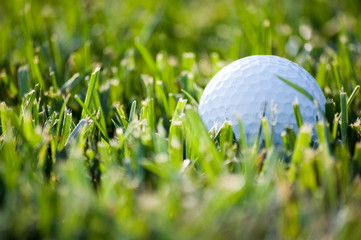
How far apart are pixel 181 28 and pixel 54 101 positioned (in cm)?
134

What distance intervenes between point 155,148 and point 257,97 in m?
0.43

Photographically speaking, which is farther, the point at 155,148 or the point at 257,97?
the point at 257,97

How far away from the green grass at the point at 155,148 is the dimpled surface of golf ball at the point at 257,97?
→ 0.08m

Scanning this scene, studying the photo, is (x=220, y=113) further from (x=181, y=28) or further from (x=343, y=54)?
(x=181, y=28)

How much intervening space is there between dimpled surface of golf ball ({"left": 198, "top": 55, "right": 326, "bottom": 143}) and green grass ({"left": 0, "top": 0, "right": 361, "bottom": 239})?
76 mm

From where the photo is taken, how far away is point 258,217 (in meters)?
1.13

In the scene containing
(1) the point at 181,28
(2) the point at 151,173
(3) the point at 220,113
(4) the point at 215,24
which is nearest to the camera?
(2) the point at 151,173

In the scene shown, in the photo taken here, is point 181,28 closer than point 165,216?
No

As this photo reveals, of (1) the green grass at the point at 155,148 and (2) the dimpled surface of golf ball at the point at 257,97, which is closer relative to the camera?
(1) the green grass at the point at 155,148

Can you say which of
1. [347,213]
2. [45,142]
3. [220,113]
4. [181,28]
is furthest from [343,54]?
[45,142]

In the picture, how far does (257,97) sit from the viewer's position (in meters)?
1.71

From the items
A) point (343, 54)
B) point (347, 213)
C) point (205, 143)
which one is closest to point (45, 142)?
point (205, 143)

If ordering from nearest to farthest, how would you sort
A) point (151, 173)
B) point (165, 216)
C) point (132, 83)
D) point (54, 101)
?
point (165, 216)
point (151, 173)
point (54, 101)
point (132, 83)

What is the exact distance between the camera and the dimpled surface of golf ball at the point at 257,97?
1666 millimetres
